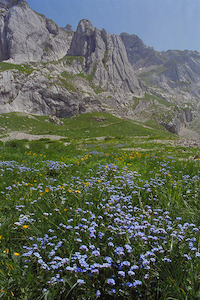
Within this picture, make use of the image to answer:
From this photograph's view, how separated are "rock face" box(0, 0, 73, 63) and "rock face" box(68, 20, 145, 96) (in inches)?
1240

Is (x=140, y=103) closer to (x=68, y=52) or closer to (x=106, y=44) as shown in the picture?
(x=106, y=44)

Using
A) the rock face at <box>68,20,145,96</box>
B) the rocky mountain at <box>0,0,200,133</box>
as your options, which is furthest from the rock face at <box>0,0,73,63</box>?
the rock face at <box>68,20,145,96</box>

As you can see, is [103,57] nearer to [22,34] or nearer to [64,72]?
[64,72]

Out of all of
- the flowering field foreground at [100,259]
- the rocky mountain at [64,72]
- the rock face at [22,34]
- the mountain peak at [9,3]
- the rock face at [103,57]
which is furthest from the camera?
the rock face at [103,57]

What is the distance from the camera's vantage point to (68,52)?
165 metres

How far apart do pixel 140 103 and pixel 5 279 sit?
169065 millimetres

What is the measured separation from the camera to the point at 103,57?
156875 millimetres

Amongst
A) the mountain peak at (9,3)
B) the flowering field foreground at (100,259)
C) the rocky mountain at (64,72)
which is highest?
the mountain peak at (9,3)

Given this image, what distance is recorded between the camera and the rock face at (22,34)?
411 feet

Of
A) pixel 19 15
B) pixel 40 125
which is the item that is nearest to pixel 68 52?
pixel 19 15

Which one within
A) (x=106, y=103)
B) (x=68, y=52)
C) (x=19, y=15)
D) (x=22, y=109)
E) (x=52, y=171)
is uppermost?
(x=19, y=15)

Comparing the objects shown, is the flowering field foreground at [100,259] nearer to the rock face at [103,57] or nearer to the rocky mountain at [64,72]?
the rocky mountain at [64,72]

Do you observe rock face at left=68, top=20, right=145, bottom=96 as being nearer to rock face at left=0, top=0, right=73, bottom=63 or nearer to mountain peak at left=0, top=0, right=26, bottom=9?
rock face at left=0, top=0, right=73, bottom=63

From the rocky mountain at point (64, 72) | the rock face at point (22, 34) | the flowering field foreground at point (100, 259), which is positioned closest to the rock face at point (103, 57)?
the rocky mountain at point (64, 72)
